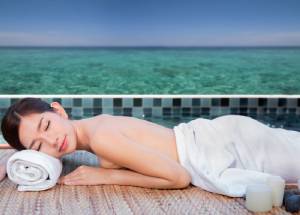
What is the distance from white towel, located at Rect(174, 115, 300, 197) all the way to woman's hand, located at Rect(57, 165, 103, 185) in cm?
35

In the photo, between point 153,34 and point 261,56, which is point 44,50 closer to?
point 153,34

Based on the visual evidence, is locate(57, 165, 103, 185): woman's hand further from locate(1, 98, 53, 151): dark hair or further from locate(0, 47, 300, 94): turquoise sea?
locate(0, 47, 300, 94): turquoise sea

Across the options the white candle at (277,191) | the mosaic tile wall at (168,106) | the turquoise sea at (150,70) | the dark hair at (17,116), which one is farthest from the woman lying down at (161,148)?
the turquoise sea at (150,70)

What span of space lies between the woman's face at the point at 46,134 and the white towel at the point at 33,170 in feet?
0.14

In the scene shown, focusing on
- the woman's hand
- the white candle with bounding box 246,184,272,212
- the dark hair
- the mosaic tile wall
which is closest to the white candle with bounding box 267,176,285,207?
the white candle with bounding box 246,184,272,212

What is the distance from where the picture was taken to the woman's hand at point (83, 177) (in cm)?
220

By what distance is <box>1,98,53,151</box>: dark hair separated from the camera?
2176mm

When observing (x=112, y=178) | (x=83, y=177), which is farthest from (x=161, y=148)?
(x=83, y=177)

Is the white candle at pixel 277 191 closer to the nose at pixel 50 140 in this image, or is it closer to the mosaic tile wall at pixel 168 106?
the nose at pixel 50 140

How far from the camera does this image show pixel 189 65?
10242 mm

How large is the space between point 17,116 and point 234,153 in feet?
2.95

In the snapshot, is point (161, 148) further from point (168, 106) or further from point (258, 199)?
point (168, 106)

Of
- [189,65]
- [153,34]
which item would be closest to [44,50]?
[153,34]

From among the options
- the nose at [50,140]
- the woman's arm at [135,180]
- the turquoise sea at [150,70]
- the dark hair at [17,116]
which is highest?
the dark hair at [17,116]
